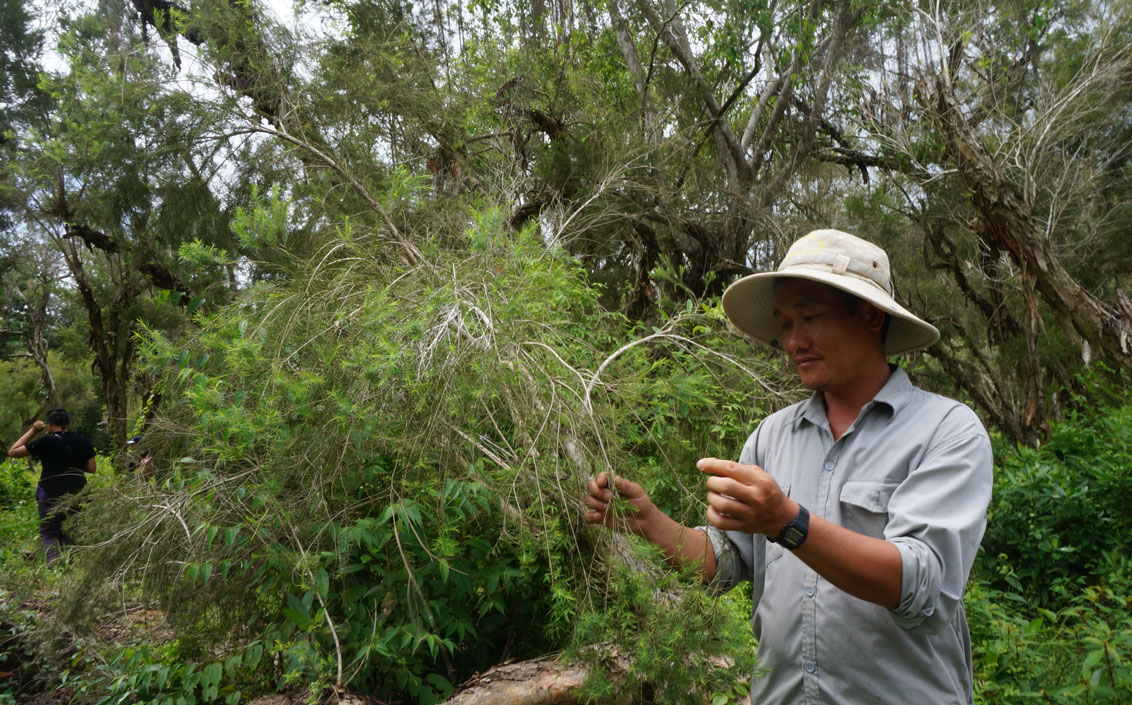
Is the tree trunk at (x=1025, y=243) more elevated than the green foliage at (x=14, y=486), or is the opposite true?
the tree trunk at (x=1025, y=243)

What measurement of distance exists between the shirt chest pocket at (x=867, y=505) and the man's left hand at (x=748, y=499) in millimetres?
320

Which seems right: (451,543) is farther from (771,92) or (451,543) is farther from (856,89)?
(856,89)

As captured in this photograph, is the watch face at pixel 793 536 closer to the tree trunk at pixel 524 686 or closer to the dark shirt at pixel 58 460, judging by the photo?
the tree trunk at pixel 524 686

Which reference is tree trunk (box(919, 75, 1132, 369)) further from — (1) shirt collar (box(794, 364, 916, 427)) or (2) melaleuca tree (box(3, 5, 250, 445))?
(2) melaleuca tree (box(3, 5, 250, 445))

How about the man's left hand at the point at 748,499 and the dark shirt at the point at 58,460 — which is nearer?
the man's left hand at the point at 748,499

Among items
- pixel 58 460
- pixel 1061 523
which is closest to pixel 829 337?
pixel 1061 523

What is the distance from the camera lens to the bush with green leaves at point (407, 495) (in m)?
2.27

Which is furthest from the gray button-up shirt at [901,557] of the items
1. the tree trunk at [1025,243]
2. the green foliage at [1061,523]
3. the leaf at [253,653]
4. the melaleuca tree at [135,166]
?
the tree trunk at [1025,243]

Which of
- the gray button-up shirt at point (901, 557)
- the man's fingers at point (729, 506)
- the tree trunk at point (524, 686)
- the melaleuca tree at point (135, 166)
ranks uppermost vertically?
the melaleuca tree at point (135, 166)

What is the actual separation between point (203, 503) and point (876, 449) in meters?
2.59

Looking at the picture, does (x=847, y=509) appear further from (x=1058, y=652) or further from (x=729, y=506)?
(x=1058, y=652)

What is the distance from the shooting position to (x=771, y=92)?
8500mm

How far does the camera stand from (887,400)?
1.72m

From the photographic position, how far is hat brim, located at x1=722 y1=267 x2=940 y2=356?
Answer: 172 centimetres
